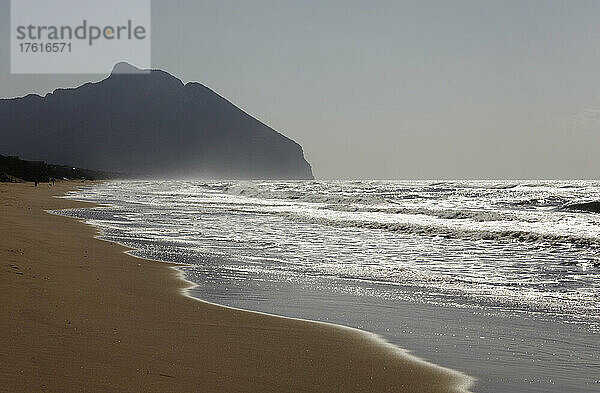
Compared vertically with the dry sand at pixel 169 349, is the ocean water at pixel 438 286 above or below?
below

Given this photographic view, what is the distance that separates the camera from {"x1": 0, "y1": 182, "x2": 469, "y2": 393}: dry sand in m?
4.31

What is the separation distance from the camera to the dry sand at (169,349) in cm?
431

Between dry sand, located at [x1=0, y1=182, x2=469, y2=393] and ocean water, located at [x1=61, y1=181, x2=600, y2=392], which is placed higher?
dry sand, located at [x1=0, y1=182, x2=469, y2=393]

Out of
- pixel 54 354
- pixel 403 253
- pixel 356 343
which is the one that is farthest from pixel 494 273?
pixel 54 354

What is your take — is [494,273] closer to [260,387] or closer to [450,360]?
[450,360]

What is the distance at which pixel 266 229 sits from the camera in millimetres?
19906

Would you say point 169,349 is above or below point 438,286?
above

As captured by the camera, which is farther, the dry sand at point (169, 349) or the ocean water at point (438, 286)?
the ocean water at point (438, 286)

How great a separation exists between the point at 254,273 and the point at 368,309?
10.8 ft

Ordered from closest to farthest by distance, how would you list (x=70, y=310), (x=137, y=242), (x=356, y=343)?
(x=356, y=343)
(x=70, y=310)
(x=137, y=242)

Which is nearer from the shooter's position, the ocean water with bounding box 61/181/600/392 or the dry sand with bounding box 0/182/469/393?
the dry sand with bounding box 0/182/469/393

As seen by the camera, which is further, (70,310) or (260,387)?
(70,310)

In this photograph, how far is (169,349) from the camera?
17.1ft

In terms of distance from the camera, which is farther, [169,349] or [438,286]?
[438,286]
